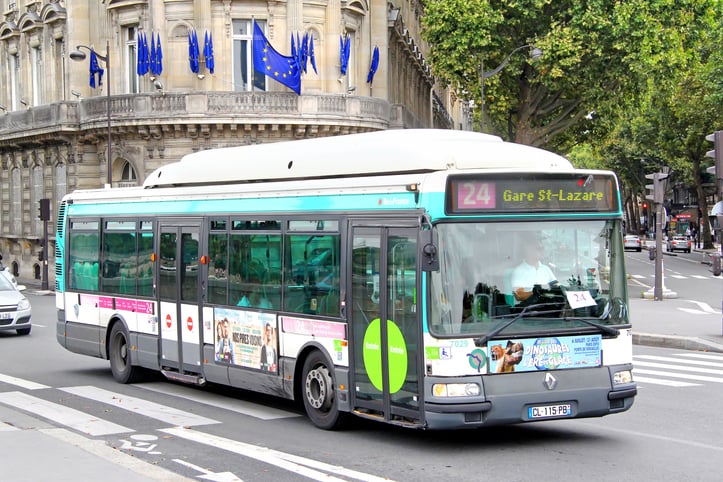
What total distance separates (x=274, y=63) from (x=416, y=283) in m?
29.8

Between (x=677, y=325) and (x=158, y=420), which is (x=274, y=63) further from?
(x=158, y=420)

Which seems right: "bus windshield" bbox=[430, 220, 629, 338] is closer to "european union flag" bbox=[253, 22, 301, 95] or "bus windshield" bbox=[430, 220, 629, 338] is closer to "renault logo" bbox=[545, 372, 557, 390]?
"renault logo" bbox=[545, 372, 557, 390]

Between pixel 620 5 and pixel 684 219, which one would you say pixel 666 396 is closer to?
pixel 620 5

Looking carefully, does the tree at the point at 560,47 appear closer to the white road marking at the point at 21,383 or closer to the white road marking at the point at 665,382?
the white road marking at the point at 665,382

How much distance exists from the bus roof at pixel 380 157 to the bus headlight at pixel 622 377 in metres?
2.09

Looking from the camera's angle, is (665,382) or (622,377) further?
(665,382)

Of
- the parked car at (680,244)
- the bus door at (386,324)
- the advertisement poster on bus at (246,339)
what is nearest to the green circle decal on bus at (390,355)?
the bus door at (386,324)

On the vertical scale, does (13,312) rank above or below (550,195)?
below

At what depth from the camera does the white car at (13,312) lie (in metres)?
25.3

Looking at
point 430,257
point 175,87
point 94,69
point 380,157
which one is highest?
point 94,69

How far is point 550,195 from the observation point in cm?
1097

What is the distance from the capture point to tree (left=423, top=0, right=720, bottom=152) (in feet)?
144

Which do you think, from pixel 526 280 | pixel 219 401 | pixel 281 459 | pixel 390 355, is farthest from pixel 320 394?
pixel 219 401

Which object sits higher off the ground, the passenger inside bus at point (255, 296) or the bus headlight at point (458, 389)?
the passenger inside bus at point (255, 296)
